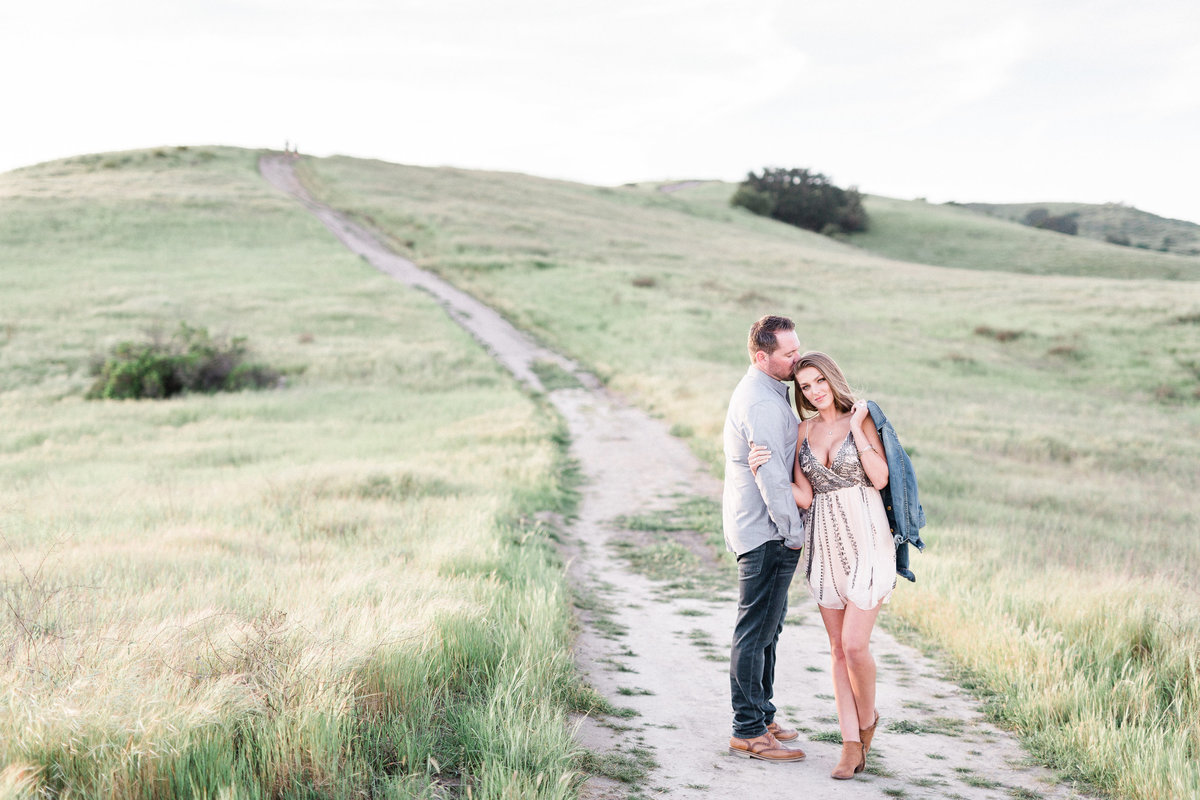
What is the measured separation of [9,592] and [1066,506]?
14147mm

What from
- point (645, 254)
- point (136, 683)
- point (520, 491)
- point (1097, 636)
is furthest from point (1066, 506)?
point (645, 254)

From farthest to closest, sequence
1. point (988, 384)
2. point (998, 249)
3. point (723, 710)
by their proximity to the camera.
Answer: point (998, 249), point (988, 384), point (723, 710)

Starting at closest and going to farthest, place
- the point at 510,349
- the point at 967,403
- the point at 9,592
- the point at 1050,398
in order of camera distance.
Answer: the point at 9,592 < the point at 967,403 < the point at 1050,398 < the point at 510,349

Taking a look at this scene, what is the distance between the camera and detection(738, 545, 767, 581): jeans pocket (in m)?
4.87

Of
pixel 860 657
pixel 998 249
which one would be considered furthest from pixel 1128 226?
pixel 860 657

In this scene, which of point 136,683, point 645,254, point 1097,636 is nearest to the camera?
point 136,683

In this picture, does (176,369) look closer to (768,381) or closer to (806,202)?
(768,381)

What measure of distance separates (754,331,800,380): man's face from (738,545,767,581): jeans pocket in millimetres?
1047

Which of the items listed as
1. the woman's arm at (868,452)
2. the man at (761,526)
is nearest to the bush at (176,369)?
the man at (761,526)

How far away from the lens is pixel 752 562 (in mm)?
4906

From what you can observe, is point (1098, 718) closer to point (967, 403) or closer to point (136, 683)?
point (136, 683)

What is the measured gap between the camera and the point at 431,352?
2669cm

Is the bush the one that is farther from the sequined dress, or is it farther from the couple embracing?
the sequined dress

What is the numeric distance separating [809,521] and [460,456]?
33.4 feet
